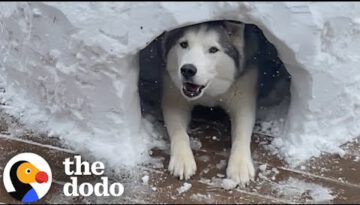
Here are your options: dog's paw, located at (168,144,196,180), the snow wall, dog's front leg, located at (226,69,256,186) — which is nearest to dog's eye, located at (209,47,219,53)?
the snow wall

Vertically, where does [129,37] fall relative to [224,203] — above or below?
above

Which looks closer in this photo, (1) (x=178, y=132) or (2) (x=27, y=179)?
(2) (x=27, y=179)

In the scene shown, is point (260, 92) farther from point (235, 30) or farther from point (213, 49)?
point (213, 49)

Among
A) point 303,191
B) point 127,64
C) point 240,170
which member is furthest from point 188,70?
point 303,191

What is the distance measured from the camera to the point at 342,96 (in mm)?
3469

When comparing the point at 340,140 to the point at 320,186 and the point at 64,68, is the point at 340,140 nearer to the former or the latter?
the point at 320,186

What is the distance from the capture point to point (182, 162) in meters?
3.28

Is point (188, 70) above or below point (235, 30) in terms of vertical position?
below

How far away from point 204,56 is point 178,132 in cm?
41

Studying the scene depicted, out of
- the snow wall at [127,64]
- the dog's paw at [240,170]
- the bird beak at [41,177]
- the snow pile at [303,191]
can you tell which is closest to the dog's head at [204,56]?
the snow wall at [127,64]

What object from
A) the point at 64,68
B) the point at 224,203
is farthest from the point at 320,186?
the point at 64,68

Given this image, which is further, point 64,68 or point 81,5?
point 64,68

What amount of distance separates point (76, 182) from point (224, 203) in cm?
69

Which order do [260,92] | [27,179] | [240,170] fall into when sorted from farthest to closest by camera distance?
[260,92] < [240,170] < [27,179]
